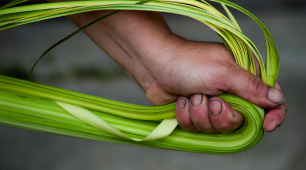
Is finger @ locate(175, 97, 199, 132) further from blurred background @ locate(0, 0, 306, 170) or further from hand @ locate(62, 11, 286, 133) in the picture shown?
blurred background @ locate(0, 0, 306, 170)

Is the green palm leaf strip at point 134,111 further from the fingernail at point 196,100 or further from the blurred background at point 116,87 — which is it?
the blurred background at point 116,87

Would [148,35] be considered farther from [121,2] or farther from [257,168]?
[257,168]

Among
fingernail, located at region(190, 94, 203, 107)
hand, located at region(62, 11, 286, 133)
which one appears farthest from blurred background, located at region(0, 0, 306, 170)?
fingernail, located at region(190, 94, 203, 107)

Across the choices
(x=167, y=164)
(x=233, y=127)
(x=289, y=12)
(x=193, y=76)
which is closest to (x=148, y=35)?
(x=193, y=76)

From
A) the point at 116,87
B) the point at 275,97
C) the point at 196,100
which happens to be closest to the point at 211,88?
the point at 196,100

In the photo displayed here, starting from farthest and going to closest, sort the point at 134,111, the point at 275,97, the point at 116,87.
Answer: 1. the point at 116,87
2. the point at 134,111
3. the point at 275,97

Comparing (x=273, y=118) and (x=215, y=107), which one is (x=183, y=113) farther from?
(x=273, y=118)
